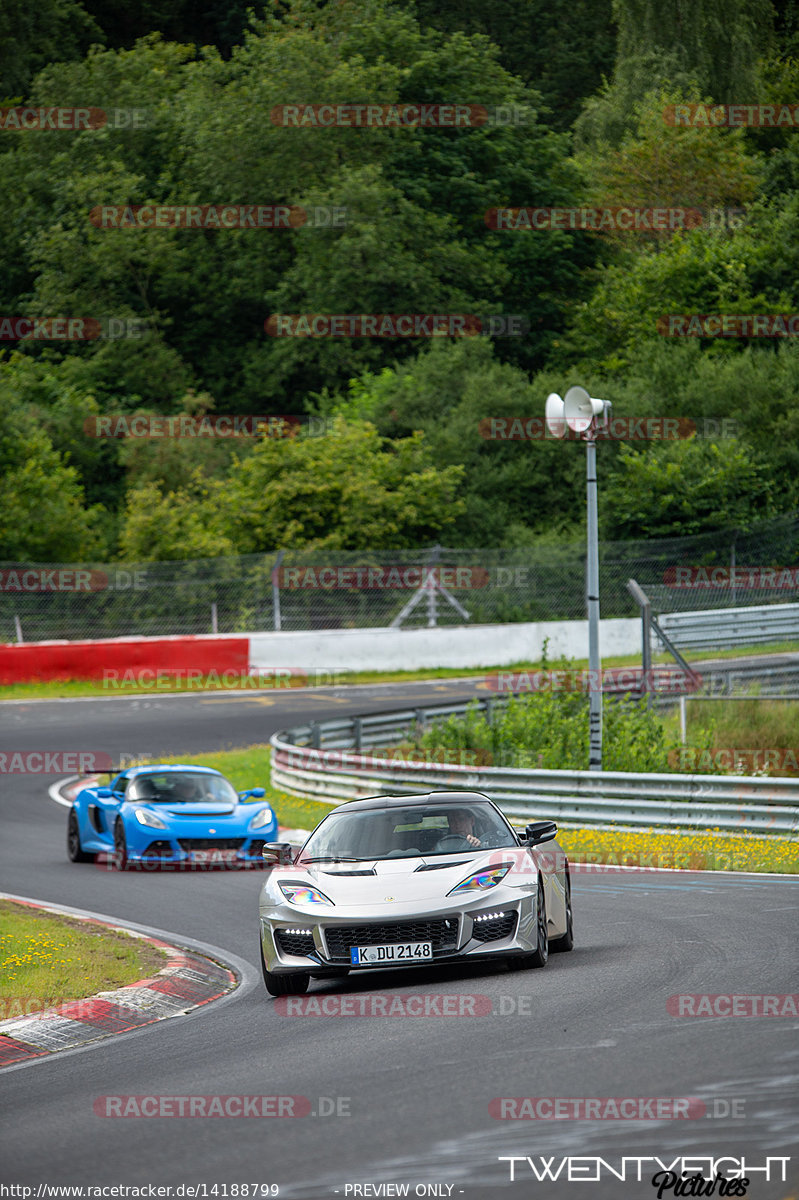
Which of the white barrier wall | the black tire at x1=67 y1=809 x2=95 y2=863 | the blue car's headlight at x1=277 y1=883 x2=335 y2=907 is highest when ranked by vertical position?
the white barrier wall

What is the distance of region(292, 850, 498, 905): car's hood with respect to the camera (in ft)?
30.9

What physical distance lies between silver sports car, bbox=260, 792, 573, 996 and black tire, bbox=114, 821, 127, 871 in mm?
7680

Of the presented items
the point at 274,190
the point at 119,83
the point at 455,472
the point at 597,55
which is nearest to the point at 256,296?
the point at 274,190

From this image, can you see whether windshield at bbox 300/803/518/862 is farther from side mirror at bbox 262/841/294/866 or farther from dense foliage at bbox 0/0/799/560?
dense foliage at bbox 0/0/799/560

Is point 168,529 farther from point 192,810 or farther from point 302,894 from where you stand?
point 302,894

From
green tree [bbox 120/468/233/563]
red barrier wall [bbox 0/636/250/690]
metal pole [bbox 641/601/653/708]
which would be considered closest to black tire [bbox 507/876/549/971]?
metal pole [bbox 641/601/653/708]

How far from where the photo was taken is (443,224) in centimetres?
5759

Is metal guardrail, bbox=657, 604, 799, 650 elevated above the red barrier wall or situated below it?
above

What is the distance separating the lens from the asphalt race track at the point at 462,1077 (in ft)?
18.0

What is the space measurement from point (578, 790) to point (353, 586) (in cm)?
1777

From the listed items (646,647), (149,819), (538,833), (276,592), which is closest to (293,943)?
(538,833)

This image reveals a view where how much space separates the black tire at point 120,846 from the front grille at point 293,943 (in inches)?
332

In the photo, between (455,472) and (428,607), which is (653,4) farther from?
(428,607)

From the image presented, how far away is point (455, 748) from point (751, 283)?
35265 millimetres
